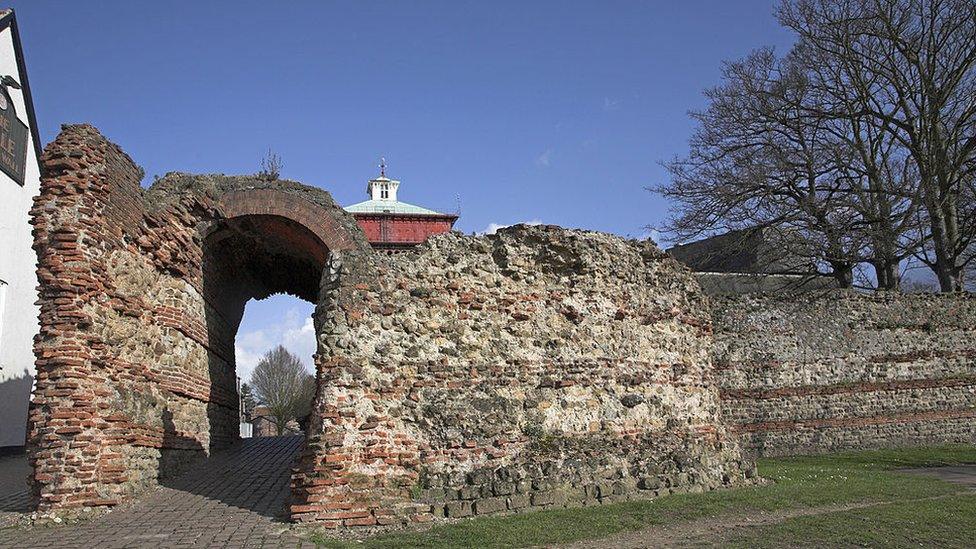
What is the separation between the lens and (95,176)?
877 centimetres

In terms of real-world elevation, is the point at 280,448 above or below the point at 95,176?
below

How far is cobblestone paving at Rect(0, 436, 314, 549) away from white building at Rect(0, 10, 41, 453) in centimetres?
1069

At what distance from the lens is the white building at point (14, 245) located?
1795 centimetres

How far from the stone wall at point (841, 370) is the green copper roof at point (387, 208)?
2321cm

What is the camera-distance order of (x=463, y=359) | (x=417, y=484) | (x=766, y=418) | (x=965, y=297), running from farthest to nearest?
1. (x=965, y=297)
2. (x=766, y=418)
3. (x=463, y=359)
4. (x=417, y=484)

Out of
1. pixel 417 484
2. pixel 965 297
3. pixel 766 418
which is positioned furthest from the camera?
pixel 965 297

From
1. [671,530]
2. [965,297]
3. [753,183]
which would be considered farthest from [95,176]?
[965,297]

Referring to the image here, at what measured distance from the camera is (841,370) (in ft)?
53.3

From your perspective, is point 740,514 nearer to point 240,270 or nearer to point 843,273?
point 240,270

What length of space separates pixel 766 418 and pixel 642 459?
747 centimetres

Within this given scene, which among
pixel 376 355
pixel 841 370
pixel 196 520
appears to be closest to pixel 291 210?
pixel 376 355

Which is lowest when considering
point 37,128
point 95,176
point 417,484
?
point 417,484

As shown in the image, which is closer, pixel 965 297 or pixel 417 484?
pixel 417 484

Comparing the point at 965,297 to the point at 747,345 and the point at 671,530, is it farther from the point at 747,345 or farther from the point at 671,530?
the point at 671,530
